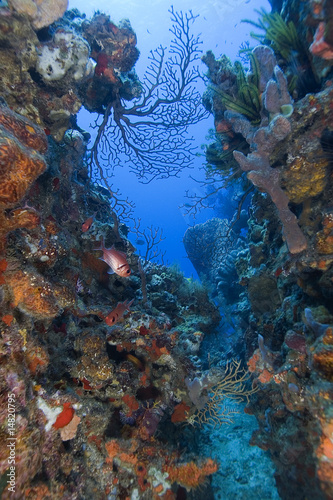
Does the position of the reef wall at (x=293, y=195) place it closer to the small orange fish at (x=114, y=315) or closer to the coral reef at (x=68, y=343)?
the coral reef at (x=68, y=343)

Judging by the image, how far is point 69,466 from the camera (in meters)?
2.88

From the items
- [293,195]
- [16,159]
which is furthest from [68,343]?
[293,195]

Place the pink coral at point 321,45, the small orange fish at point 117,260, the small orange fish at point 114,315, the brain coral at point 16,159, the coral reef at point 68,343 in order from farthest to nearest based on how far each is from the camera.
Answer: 1. the small orange fish at point 114,315
2. the small orange fish at point 117,260
3. the pink coral at point 321,45
4. the coral reef at point 68,343
5. the brain coral at point 16,159

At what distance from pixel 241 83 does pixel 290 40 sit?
864mm

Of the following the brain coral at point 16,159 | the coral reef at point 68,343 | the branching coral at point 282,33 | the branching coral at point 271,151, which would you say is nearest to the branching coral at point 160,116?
the coral reef at point 68,343

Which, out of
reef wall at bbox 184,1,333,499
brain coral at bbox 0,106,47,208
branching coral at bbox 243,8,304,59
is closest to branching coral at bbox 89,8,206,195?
reef wall at bbox 184,1,333,499

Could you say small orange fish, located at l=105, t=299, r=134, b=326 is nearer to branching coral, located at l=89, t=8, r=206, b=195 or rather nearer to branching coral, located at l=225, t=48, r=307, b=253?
branching coral, located at l=225, t=48, r=307, b=253

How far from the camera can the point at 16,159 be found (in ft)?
7.14

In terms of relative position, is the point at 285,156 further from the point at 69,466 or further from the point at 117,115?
the point at 69,466

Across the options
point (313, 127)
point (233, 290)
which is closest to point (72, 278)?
point (313, 127)

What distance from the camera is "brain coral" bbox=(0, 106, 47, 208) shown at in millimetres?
2105

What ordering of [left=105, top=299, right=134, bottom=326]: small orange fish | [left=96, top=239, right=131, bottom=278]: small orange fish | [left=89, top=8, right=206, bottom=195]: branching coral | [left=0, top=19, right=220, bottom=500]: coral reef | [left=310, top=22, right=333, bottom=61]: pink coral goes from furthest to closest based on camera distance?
[left=89, top=8, right=206, bottom=195]: branching coral → [left=105, top=299, right=134, bottom=326]: small orange fish → [left=96, top=239, right=131, bottom=278]: small orange fish → [left=310, top=22, right=333, bottom=61]: pink coral → [left=0, top=19, right=220, bottom=500]: coral reef

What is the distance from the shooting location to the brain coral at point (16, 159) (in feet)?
6.91

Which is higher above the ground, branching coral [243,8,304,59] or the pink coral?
branching coral [243,8,304,59]
